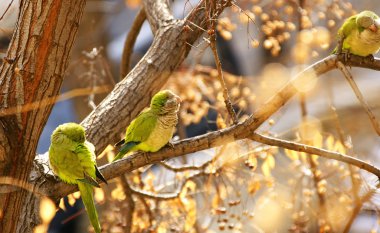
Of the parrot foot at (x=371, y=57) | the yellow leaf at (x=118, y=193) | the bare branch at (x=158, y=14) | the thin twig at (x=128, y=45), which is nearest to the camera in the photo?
the parrot foot at (x=371, y=57)

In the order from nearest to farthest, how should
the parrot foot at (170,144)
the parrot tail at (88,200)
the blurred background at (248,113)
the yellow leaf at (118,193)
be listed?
the parrot tail at (88,200)
the parrot foot at (170,144)
the blurred background at (248,113)
the yellow leaf at (118,193)

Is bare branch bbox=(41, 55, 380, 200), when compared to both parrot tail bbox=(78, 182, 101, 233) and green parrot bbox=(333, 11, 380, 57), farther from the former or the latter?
green parrot bbox=(333, 11, 380, 57)

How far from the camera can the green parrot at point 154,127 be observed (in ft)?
7.45

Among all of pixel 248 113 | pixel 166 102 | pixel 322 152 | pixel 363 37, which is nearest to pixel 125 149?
pixel 166 102

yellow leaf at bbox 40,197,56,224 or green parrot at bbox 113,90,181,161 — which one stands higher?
green parrot at bbox 113,90,181,161

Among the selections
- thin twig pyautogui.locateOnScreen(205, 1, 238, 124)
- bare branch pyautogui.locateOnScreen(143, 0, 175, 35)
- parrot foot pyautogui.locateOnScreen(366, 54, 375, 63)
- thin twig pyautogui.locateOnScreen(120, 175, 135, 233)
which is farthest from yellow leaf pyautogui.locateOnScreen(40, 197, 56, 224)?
parrot foot pyautogui.locateOnScreen(366, 54, 375, 63)

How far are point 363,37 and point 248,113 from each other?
3195mm

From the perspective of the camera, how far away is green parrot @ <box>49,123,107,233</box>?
201 cm

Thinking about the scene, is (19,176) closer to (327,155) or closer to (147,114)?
(147,114)

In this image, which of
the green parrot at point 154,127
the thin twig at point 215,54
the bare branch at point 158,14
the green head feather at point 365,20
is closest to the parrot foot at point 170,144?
the green parrot at point 154,127

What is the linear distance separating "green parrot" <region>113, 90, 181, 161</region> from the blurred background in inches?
13.4

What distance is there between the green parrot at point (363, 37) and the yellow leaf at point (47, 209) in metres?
1.29

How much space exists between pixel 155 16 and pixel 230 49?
3322 millimetres

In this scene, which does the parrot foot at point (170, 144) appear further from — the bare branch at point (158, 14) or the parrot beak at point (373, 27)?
the parrot beak at point (373, 27)
